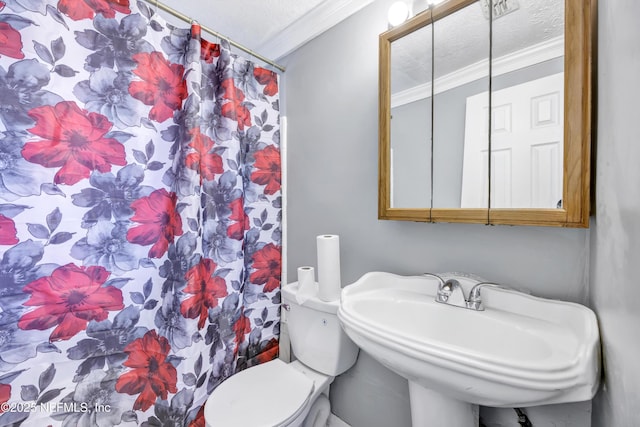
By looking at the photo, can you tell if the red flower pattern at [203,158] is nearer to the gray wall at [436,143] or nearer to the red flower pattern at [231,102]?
the red flower pattern at [231,102]

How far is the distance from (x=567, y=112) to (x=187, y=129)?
1.37 meters

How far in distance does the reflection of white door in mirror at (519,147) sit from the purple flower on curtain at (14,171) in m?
1.51

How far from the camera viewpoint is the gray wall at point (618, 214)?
0.38 m

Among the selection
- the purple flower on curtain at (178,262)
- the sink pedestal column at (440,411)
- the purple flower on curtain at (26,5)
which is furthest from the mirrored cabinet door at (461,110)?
the purple flower on curtain at (26,5)

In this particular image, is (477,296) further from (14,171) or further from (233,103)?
(14,171)

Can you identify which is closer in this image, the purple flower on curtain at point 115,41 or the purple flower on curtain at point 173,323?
the purple flower on curtain at point 115,41

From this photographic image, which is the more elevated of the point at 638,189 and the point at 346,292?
the point at 638,189

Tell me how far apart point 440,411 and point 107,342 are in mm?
1265

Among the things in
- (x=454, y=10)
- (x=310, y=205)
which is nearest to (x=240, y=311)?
(x=310, y=205)

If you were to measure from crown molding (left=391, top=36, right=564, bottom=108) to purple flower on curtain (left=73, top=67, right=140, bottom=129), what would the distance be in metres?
1.12

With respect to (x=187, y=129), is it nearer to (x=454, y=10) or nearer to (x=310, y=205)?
(x=310, y=205)

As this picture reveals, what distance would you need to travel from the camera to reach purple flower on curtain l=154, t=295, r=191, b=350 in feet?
3.81

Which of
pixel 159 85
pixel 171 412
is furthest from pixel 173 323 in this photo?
pixel 159 85

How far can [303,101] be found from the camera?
152cm
